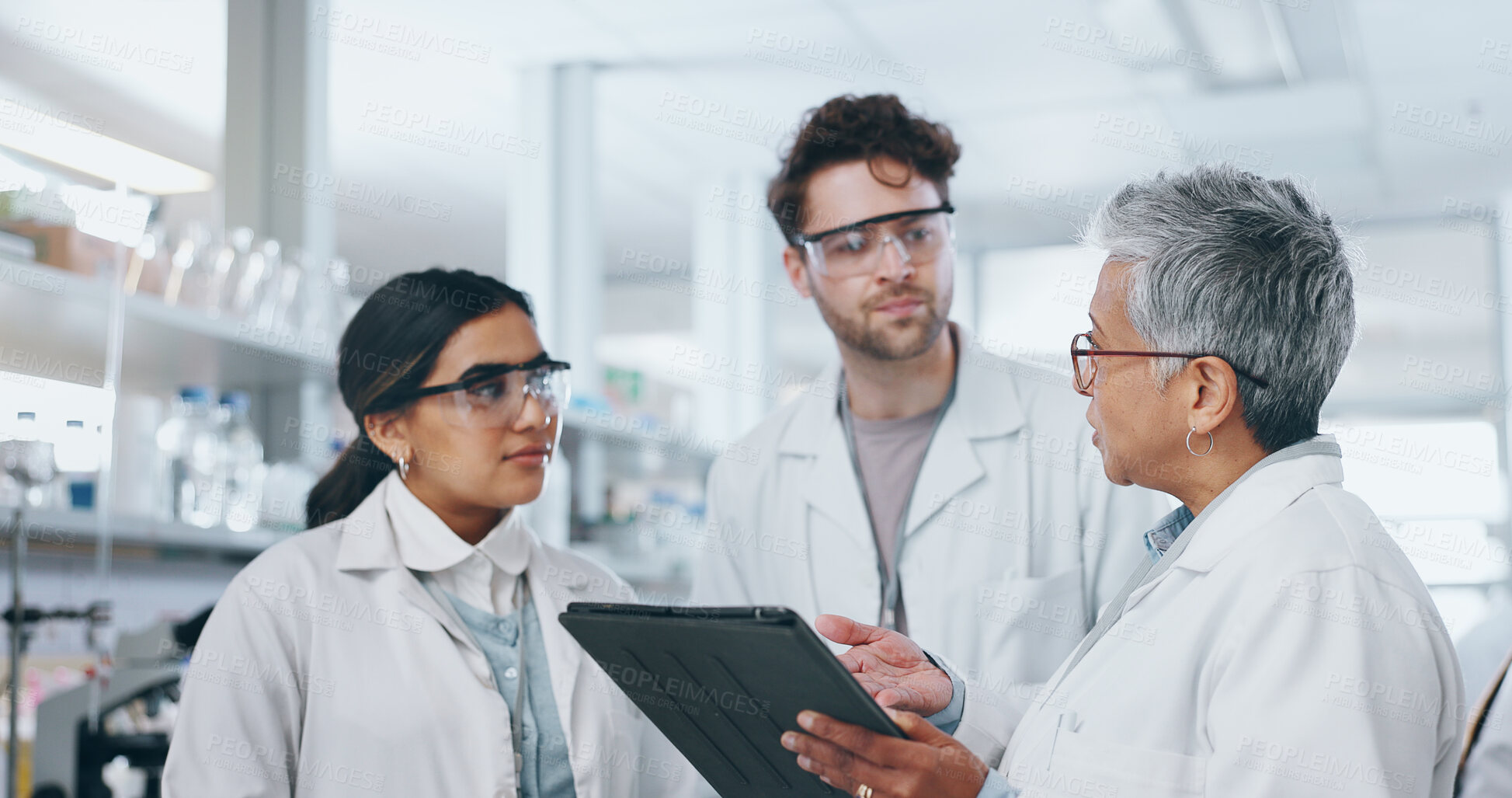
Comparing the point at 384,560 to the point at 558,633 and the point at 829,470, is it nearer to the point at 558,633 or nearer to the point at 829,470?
the point at 558,633

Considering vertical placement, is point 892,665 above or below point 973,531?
below

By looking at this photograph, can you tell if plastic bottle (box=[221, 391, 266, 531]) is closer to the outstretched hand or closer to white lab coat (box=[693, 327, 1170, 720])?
white lab coat (box=[693, 327, 1170, 720])

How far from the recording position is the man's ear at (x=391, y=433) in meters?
1.85

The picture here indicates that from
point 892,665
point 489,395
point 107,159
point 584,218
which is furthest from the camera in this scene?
point 107,159

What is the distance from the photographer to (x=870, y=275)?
207cm

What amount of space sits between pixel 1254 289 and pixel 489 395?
1.07 meters

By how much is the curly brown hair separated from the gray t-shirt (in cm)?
38

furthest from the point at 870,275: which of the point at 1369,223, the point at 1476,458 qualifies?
the point at 1476,458

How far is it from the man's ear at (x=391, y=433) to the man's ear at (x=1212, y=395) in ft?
3.72

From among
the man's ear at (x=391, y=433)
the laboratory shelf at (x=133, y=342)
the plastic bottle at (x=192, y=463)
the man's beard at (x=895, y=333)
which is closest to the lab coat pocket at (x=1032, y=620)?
the man's beard at (x=895, y=333)

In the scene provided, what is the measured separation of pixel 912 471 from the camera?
217 cm

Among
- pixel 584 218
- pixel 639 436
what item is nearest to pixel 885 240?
pixel 639 436

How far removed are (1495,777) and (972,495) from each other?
2.74 ft

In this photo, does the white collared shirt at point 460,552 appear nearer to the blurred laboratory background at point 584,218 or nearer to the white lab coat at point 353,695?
the white lab coat at point 353,695
